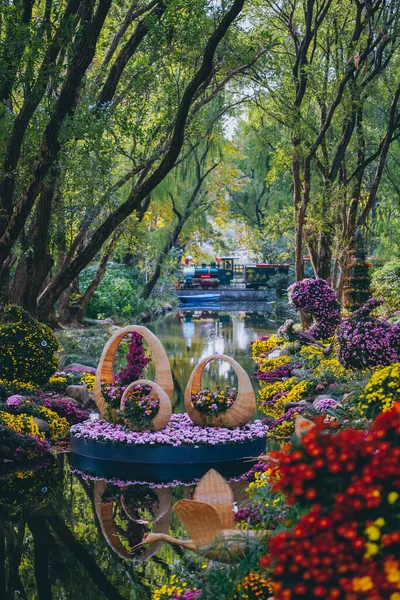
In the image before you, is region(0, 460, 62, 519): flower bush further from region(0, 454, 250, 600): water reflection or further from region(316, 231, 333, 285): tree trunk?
region(316, 231, 333, 285): tree trunk

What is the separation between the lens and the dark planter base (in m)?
11.1

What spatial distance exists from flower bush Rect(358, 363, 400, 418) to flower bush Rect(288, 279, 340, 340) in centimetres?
1181

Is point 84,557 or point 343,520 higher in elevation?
point 343,520

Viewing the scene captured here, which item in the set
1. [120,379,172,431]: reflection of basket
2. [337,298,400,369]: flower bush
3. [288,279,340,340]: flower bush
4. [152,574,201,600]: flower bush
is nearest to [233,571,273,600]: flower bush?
→ [152,574,201,600]: flower bush

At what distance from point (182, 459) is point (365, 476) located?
7966 mm

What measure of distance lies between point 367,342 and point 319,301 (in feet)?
20.1

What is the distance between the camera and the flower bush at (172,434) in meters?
11.5

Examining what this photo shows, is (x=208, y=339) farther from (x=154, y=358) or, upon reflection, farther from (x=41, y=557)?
(x=41, y=557)

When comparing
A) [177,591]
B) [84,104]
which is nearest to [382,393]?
[177,591]

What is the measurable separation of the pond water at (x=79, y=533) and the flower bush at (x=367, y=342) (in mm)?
4012

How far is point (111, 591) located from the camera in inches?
270

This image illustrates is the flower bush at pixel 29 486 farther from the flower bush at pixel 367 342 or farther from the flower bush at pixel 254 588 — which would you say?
the flower bush at pixel 367 342

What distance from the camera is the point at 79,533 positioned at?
27.7ft

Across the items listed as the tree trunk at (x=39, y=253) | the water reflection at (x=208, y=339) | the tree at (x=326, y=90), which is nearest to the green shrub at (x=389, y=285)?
the tree at (x=326, y=90)
